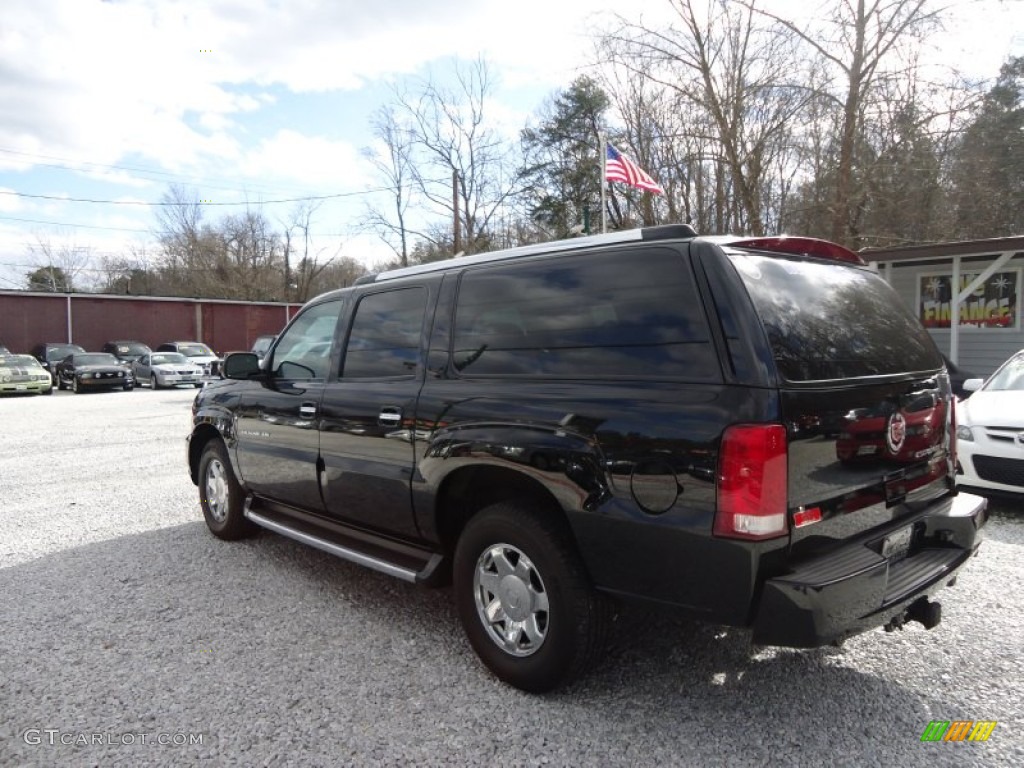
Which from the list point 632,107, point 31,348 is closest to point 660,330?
point 632,107

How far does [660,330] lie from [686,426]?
0.41 metres

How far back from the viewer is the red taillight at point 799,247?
2.74m

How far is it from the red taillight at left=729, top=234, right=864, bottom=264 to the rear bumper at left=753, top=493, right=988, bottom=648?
4.00 ft

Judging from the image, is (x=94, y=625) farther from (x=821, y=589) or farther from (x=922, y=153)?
(x=922, y=153)

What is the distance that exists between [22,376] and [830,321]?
25.1 meters

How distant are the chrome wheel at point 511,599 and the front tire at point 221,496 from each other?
2661 millimetres

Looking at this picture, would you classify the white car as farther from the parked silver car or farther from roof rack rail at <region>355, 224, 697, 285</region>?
the parked silver car

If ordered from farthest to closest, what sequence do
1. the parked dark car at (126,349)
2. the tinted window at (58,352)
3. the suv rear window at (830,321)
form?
the parked dark car at (126,349), the tinted window at (58,352), the suv rear window at (830,321)

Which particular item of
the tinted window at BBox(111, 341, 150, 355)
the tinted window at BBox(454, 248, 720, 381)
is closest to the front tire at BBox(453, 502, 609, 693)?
the tinted window at BBox(454, 248, 720, 381)

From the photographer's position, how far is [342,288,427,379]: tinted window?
11.8 feet

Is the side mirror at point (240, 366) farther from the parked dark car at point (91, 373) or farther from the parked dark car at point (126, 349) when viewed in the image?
the parked dark car at point (126, 349)

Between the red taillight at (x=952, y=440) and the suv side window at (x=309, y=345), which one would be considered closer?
the red taillight at (x=952, y=440)

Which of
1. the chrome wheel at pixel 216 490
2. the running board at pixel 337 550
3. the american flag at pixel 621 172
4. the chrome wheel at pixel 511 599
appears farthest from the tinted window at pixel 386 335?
the american flag at pixel 621 172

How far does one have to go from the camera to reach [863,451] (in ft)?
8.51
